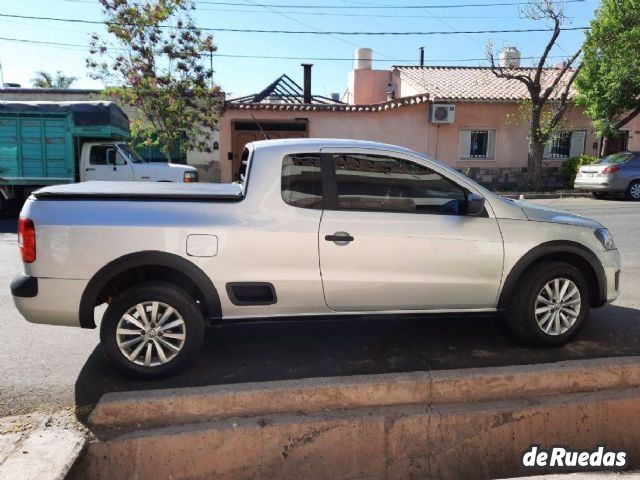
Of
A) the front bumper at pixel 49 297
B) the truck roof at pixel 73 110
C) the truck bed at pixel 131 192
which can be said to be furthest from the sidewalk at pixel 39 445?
the truck roof at pixel 73 110

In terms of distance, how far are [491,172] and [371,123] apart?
504 centimetres

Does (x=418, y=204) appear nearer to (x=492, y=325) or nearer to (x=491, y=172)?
(x=492, y=325)

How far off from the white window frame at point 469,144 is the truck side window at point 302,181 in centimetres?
1800

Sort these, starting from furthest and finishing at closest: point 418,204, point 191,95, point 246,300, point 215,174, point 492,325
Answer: point 215,174
point 191,95
point 492,325
point 418,204
point 246,300

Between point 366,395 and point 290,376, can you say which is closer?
point 366,395

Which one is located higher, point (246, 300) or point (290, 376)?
point (246, 300)

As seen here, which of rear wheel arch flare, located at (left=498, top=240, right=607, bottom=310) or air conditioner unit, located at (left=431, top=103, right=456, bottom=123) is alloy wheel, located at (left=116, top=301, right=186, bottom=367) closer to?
rear wheel arch flare, located at (left=498, top=240, right=607, bottom=310)

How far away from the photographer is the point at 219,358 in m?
4.32

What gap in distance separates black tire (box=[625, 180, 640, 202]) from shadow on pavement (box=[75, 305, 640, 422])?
42.6ft

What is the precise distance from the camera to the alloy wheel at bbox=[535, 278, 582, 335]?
4332 mm

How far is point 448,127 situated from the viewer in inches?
819

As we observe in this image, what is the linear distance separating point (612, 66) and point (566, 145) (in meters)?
4.12

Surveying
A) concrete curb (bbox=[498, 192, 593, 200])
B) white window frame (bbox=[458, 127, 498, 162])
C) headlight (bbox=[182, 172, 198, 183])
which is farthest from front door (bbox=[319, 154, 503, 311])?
white window frame (bbox=[458, 127, 498, 162])

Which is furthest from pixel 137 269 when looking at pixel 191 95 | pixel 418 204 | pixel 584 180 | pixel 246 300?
pixel 584 180
